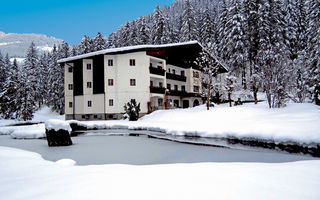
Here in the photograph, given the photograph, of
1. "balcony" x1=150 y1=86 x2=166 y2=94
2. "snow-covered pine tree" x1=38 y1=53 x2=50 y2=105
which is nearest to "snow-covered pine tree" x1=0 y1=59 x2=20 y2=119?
"snow-covered pine tree" x1=38 y1=53 x2=50 y2=105

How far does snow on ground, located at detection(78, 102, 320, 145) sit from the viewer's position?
1153 centimetres

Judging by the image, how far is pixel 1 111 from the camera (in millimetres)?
41969

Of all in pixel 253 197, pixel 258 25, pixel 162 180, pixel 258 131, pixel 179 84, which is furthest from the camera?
pixel 179 84

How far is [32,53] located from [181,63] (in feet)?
156

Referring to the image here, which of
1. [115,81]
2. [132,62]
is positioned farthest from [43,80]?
[132,62]

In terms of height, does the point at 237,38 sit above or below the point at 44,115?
above

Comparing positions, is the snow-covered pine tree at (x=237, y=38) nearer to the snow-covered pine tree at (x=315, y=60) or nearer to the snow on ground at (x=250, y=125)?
the snow-covered pine tree at (x=315, y=60)

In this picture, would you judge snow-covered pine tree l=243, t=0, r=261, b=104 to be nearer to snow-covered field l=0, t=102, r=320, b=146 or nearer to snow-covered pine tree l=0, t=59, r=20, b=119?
snow-covered field l=0, t=102, r=320, b=146

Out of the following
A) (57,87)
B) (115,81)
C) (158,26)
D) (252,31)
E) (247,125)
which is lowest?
(247,125)

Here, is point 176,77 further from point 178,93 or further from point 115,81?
point 115,81

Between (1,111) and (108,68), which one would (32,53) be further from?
(108,68)

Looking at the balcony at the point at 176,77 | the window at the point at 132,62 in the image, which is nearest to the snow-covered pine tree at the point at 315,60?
the balcony at the point at 176,77

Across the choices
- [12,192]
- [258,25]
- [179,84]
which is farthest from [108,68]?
[12,192]

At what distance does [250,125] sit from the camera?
15.5 meters
